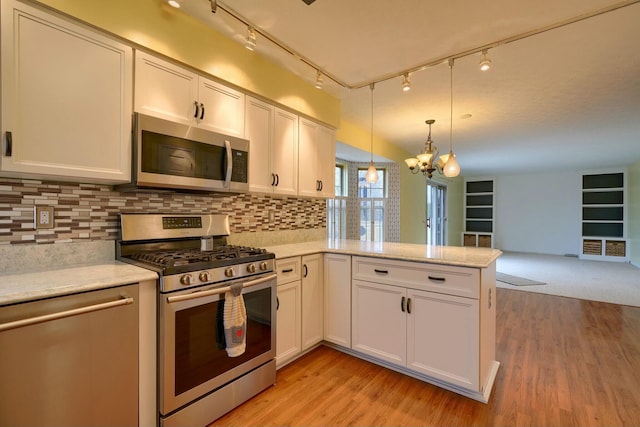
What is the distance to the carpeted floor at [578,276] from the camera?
15.3ft

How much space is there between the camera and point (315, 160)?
123 inches

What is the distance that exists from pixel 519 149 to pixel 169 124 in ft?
20.8

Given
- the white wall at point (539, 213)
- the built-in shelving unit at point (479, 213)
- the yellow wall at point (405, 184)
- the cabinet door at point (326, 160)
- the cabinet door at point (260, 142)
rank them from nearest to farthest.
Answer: the cabinet door at point (260, 142) → the cabinet door at point (326, 160) → the yellow wall at point (405, 184) → the white wall at point (539, 213) → the built-in shelving unit at point (479, 213)

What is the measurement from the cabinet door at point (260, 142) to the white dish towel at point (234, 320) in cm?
96

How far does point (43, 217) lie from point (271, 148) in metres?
1.60

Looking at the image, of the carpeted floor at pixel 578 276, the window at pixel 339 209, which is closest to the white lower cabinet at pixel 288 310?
the window at pixel 339 209

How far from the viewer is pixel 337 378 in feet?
7.38

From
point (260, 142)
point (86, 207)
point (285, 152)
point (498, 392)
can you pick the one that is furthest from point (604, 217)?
point (86, 207)

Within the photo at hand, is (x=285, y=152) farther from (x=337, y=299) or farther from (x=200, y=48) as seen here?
(x=337, y=299)

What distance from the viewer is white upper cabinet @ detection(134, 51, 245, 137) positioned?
1.82 metres

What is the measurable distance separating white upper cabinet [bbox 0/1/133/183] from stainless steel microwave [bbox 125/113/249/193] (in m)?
0.08

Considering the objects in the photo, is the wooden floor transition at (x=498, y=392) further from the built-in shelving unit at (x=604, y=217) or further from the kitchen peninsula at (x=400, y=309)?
the built-in shelving unit at (x=604, y=217)

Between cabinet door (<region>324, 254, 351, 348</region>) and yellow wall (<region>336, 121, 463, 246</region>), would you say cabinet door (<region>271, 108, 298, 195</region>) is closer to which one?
cabinet door (<region>324, 254, 351, 348</region>)

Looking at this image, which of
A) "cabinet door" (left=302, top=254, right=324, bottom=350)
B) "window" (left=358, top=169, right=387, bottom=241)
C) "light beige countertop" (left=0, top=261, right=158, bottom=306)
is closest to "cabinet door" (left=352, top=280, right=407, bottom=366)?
"cabinet door" (left=302, top=254, right=324, bottom=350)
